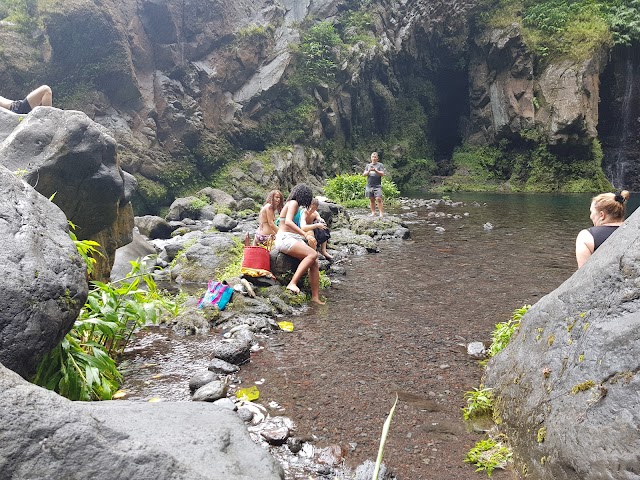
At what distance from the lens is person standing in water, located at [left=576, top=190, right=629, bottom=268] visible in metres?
4.56

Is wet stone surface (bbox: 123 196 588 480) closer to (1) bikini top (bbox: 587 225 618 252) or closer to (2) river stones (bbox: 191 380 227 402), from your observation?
(2) river stones (bbox: 191 380 227 402)

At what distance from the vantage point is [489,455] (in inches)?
123

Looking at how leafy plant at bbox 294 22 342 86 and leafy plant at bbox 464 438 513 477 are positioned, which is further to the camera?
leafy plant at bbox 294 22 342 86

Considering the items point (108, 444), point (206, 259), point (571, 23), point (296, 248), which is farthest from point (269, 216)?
point (571, 23)

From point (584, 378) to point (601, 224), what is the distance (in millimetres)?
2877

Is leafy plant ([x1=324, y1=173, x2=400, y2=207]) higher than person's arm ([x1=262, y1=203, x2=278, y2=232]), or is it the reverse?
person's arm ([x1=262, y1=203, x2=278, y2=232])

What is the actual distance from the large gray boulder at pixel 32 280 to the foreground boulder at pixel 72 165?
2.16 meters

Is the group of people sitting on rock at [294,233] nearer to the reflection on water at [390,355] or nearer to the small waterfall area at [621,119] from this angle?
the reflection on water at [390,355]

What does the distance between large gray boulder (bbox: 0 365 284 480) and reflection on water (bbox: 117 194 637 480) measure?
3.28 ft

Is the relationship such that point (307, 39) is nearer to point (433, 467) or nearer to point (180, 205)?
point (180, 205)

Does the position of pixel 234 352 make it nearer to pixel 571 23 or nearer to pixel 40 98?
pixel 40 98

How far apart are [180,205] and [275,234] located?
12.9 meters

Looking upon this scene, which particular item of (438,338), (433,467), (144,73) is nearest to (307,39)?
(144,73)

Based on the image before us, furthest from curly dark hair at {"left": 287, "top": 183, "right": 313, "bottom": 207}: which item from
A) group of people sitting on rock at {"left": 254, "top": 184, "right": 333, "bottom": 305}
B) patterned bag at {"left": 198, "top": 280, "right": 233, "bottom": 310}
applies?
patterned bag at {"left": 198, "top": 280, "right": 233, "bottom": 310}
